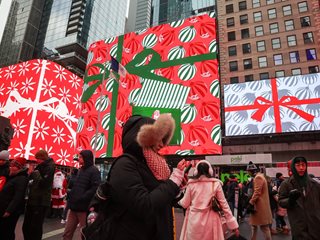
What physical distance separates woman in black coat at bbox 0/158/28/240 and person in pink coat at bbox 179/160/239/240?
2484 mm

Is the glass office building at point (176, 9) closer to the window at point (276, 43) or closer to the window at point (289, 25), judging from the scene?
the window at point (289, 25)

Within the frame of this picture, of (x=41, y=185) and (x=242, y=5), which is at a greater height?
(x=242, y=5)

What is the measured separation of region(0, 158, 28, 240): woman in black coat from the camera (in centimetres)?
376

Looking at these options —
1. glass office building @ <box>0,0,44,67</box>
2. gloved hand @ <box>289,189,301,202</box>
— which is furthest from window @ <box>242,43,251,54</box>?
glass office building @ <box>0,0,44,67</box>

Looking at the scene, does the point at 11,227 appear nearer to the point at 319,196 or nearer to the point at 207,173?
the point at 207,173

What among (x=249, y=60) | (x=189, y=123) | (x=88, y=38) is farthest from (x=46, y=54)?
(x=189, y=123)

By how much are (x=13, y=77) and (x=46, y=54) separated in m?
47.2

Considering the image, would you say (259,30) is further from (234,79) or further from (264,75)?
(234,79)

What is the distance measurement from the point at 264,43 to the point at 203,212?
37.1 metres

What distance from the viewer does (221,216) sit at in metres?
3.78

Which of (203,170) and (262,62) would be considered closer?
(203,170)

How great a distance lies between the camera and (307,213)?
9.55ft

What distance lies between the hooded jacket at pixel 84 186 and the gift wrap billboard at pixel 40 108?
721 inches

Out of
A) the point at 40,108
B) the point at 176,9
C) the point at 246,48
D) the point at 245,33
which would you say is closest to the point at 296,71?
the point at 246,48
